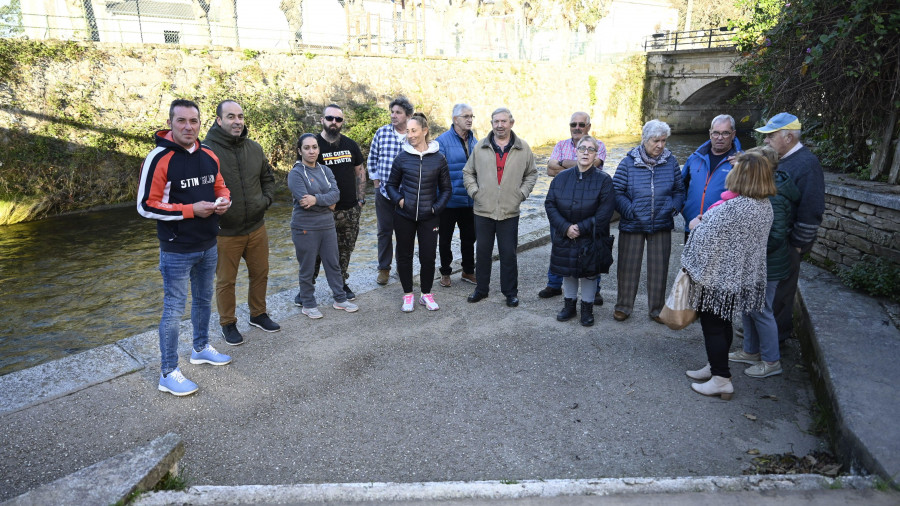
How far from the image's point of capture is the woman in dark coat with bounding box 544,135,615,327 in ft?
16.2

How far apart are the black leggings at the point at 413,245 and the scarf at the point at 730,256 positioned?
2.44m

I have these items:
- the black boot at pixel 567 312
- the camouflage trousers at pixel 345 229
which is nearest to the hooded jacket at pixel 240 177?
the camouflage trousers at pixel 345 229

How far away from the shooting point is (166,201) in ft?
12.2

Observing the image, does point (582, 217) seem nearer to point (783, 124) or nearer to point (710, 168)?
point (710, 168)

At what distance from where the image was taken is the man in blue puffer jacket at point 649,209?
4945mm

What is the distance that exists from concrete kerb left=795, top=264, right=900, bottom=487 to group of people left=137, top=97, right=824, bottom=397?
13.1 inches

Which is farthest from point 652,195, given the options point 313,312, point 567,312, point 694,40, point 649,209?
point 694,40

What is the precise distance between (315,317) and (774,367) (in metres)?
3.71

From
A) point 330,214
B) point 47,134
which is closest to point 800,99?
point 330,214

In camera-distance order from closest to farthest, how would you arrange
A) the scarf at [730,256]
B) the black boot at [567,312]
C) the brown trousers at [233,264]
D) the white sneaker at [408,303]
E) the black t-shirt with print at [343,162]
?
the scarf at [730,256]
the brown trousers at [233,264]
the black boot at [567,312]
the white sneaker at [408,303]
the black t-shirt with print at [343,162]

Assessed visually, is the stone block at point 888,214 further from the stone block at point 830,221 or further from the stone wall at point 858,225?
the stone block at point 830,221

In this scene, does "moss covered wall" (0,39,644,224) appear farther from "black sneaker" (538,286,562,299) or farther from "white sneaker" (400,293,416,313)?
"black sneaker" (538,286,562,299)

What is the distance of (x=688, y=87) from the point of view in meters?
28.1

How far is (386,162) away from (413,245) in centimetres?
107
